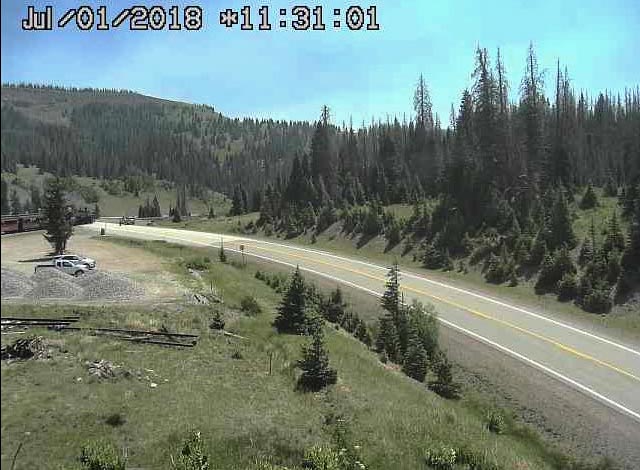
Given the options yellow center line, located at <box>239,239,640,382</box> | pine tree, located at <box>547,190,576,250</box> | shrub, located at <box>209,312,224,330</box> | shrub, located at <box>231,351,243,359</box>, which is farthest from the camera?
pine tree, located at <box>547,190,576,250</box>

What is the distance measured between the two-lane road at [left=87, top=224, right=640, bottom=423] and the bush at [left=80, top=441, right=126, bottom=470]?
61.8 feet

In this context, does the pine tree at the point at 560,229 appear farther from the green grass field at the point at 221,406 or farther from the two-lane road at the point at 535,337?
the green grass field at the point at 221,406

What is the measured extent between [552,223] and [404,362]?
81.7 ft

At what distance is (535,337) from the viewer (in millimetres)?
27734

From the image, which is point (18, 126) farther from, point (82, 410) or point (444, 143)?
point (444, 143)

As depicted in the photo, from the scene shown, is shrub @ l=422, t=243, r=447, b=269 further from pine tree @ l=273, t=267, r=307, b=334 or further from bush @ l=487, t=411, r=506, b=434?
bush @ l=487, t=411, r=506, b=434

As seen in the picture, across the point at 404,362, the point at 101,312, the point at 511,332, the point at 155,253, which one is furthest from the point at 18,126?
the point at 155,253

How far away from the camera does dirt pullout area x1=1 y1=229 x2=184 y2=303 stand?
8945mm

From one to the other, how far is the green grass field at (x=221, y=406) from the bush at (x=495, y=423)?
0.41 m

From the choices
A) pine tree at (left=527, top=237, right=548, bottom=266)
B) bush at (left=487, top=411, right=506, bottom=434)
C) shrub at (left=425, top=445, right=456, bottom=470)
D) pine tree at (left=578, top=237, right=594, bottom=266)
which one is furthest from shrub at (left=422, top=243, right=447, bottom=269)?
shrub at (left=425, top=445, right=456, bottom=470)

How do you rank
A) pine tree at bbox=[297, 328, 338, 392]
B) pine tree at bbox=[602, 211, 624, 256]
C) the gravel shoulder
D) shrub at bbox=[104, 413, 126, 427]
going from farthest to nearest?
pine tree at bbox=[602, 211, 624, 256] < pine tree at bbox=[297, 328, 338, 392] < the gravel shoulder < shrub at bbox=[104, 413, 126, 427]

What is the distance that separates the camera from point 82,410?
35.5 feet

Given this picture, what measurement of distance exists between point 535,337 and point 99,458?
24922 millimetres

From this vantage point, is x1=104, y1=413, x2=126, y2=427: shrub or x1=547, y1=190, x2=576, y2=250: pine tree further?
→ x1=547, y1=190, x2=576, y2=250: pine tree
